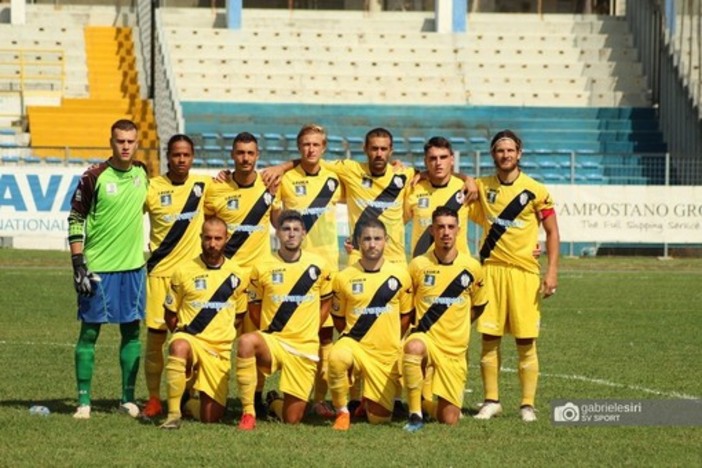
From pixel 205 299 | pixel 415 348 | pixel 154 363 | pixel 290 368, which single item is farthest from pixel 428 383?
pixel 154 363

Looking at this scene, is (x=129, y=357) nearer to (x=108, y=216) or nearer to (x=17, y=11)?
(x=108, y=216)

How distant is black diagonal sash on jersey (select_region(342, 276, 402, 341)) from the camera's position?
37.4 feet

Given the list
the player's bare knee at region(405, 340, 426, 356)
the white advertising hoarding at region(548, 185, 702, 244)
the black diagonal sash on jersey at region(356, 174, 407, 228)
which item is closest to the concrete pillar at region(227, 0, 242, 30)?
the white advertising hoarding at region(548, 185, 702, 244)

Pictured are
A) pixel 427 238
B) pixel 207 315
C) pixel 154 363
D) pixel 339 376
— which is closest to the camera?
pixel 339 376

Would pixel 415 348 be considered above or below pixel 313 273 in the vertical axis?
below

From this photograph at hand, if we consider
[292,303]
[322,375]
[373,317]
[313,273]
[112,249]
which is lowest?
[322,375]

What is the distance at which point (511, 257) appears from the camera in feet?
39.0

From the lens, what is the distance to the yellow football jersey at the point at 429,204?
1199cm

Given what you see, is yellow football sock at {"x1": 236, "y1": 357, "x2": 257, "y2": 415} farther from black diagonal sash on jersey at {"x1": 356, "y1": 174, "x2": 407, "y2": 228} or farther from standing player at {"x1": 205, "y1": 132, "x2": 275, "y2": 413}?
black diagonal sash on jersey at {"x1": 356, "y1": 174, "x2": 407, "y2": 228}

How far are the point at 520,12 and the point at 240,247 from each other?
34.9 meters

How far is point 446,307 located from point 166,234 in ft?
6.77

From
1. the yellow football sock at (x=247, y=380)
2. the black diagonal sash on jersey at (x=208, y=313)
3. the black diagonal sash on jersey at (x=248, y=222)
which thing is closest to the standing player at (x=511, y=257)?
the black diagonal sash on jersey at (x=248, y=222)

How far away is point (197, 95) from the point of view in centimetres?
3875

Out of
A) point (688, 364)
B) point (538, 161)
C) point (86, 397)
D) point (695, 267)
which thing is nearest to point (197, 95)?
point (538, 161)
